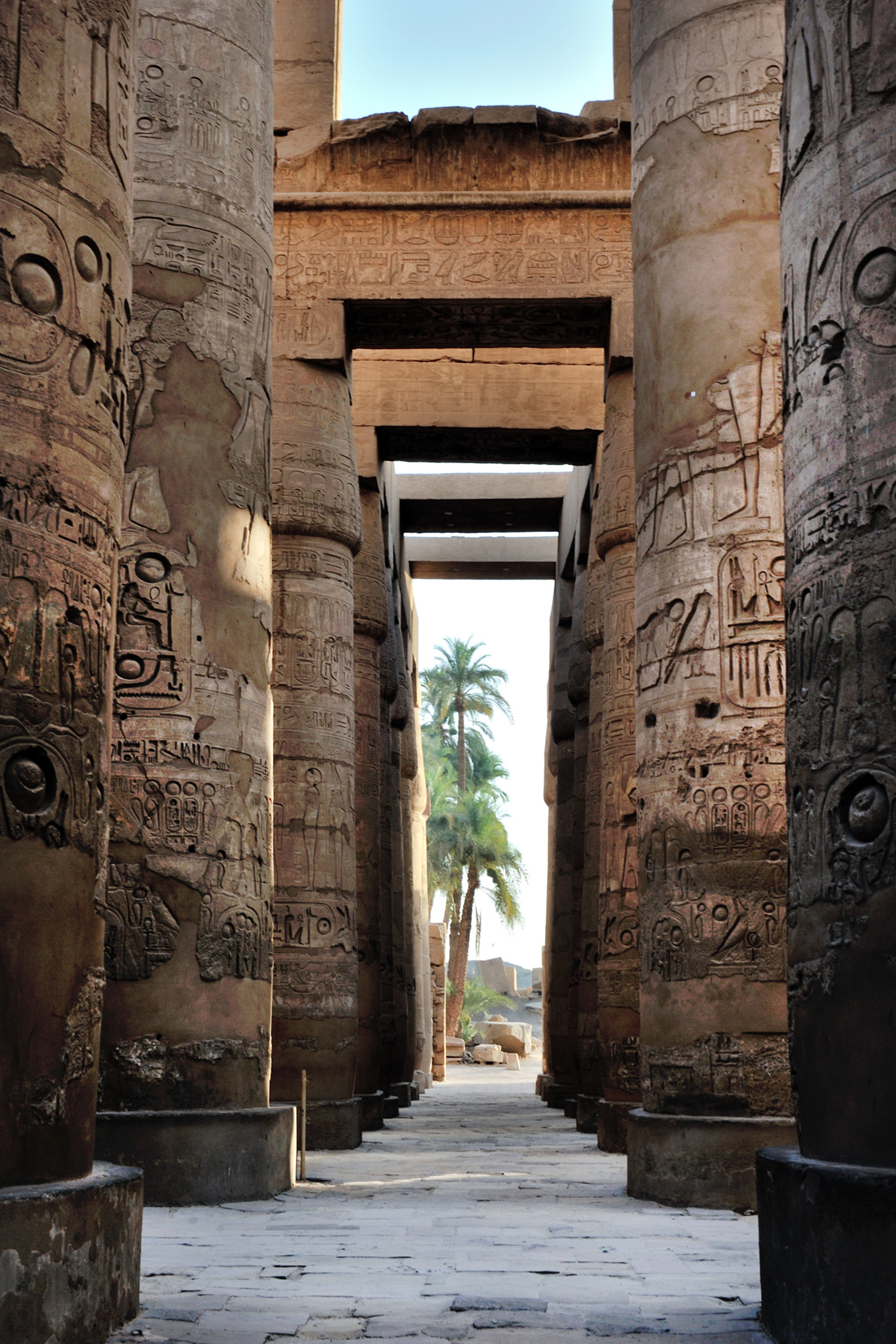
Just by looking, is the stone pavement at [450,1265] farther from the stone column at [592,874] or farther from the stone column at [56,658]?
the stone column at [592,874]

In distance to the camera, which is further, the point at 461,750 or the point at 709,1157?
the point at 461,750

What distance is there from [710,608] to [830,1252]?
4.10 meters

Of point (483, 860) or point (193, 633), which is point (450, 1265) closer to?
point (193, 633)

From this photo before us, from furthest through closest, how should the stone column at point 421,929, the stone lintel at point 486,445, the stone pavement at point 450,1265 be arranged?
the stone column at point 421,929 < the stone lintel at point 486,445 < the stone pavement at point 450,1265

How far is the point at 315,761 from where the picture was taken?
32.6 ft

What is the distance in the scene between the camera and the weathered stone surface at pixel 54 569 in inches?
129

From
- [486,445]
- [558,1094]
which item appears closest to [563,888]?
[558,1094]

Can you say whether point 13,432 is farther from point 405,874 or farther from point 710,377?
point 405,874

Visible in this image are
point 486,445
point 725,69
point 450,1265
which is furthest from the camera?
point 486,445

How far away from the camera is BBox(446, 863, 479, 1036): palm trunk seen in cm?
3244

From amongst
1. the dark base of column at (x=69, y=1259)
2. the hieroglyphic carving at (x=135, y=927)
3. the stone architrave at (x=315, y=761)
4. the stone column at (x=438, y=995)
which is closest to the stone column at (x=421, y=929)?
the stone column at (x=438, y=995)

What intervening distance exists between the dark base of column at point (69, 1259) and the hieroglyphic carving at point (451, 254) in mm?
8678

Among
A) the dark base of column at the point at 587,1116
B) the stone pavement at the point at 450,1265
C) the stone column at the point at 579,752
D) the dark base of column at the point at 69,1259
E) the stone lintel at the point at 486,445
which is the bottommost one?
the dark base of column at the point at 587,1116

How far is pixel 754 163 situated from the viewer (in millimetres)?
7039
